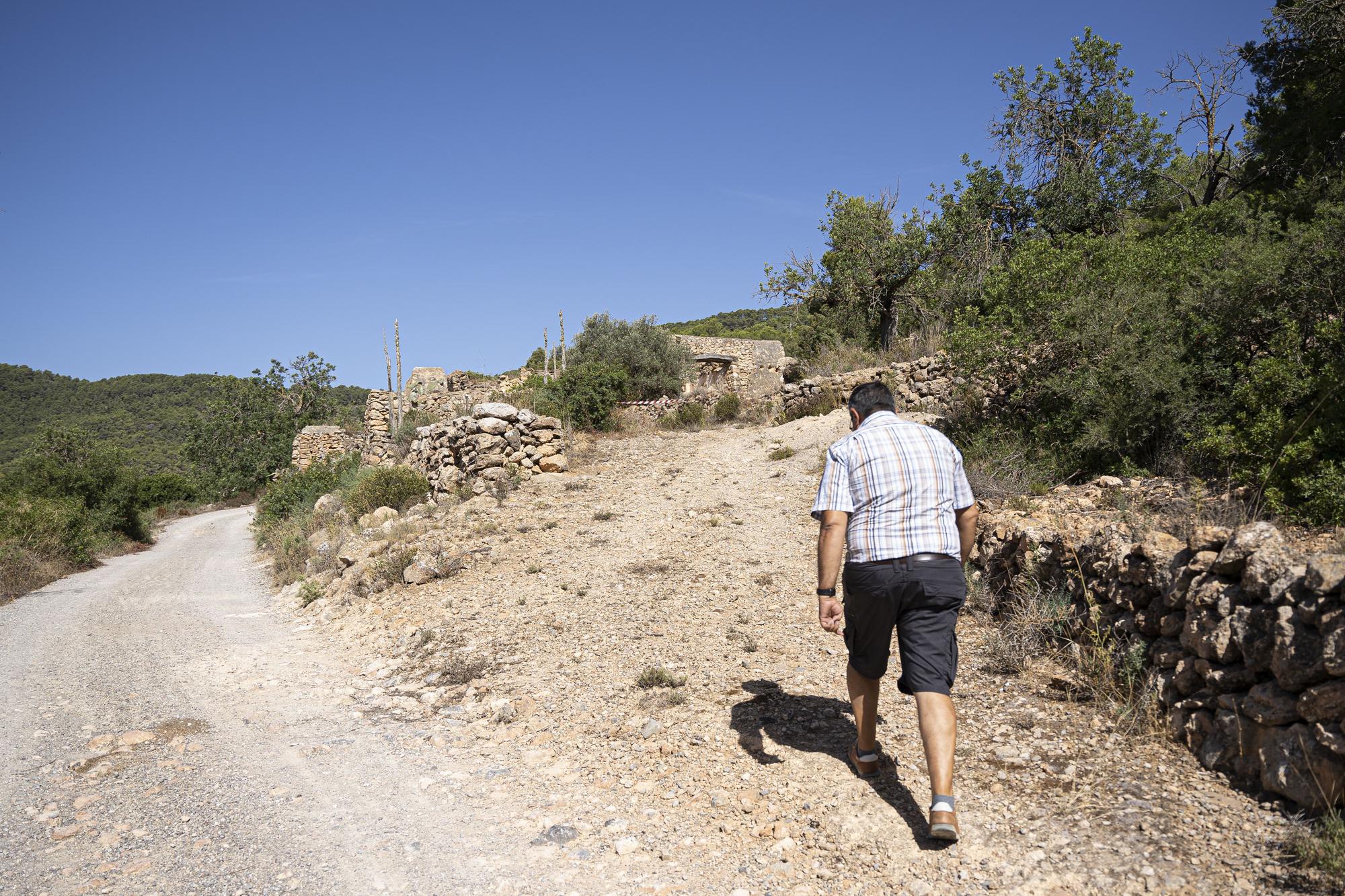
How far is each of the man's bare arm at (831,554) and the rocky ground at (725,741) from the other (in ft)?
3.34

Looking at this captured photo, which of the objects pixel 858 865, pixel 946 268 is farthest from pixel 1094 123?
pixel 858 865

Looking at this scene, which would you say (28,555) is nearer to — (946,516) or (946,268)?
(946,516)

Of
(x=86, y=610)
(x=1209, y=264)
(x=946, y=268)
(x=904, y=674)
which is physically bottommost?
(x=86, y=610)

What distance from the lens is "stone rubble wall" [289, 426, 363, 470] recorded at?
109ft

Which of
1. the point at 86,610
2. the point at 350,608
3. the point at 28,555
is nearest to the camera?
the point at 350,608

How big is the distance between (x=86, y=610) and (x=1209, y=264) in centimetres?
1528

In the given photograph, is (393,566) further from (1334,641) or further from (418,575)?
(1334,641)

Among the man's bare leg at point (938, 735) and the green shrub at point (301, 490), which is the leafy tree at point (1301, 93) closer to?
the man's bare leg at point (938, 735)

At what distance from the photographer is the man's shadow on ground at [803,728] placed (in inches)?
148

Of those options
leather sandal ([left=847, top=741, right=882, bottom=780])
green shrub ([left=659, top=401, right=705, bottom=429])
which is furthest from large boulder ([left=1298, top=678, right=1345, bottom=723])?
green shrub ([left=659, top=401, right=705, bottom=429])

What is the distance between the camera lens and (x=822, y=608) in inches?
137

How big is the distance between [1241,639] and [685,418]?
1559 centimetres

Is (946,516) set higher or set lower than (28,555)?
higher

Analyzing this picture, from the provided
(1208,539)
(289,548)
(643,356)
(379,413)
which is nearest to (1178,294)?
(1208,539)
